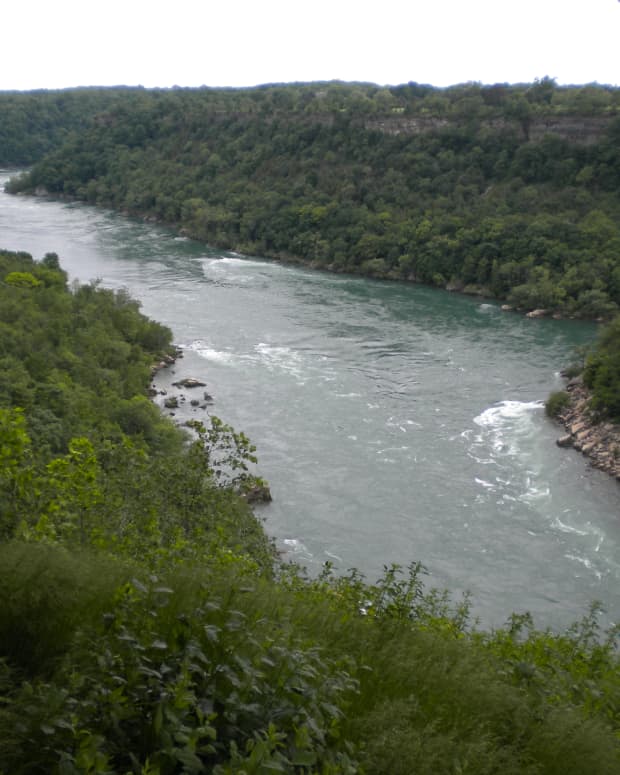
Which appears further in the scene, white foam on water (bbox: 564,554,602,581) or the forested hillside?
the forested hillside

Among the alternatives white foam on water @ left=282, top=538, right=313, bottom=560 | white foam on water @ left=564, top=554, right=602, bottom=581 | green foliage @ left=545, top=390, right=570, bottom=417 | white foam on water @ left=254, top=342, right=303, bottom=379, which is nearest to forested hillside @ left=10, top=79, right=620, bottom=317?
green foliage @ left=545, top=390, right=570, bottom=417

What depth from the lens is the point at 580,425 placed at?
20734 millimetres

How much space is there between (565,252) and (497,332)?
367 inches

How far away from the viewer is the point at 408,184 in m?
47.7

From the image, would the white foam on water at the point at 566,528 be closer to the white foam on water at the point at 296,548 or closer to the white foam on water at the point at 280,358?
the white foam on water at the point at 296,548

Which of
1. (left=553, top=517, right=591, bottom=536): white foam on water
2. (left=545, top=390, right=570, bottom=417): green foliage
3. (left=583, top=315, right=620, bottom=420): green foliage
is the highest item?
(left=583, top=315, right=620, bottom=420): green foliage

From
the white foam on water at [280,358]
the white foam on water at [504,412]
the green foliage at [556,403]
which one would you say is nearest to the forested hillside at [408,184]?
the white foam on water at [504,412]

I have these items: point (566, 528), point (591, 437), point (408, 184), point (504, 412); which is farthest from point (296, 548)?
point (408, 184)

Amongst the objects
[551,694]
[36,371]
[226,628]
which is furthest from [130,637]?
[36,371]

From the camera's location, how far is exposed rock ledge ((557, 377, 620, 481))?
753 inches

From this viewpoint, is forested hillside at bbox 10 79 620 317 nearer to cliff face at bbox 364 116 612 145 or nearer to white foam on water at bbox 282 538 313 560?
cliff face at bbox 364 116 612 145

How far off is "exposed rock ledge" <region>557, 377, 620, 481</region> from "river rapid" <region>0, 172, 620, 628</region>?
0.36 meters

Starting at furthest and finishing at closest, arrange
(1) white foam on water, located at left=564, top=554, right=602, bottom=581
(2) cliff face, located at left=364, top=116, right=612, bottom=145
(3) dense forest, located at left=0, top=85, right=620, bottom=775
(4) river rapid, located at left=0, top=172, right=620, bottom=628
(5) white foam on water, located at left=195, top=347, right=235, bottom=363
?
(2) cliff face, located at left=364, top=116, right=612, bottom=145 < (5) white foam on water, located at left=195, top=347, right=235, bottom=363 < (4) river rapid, located at left=0, top=172, right=620, bottom=628 < (1) white foam on water, located at left=564, top=554, right=602, bottom=581 < (3) dense forest, located at left=0, top=85, right=620, bottom=775

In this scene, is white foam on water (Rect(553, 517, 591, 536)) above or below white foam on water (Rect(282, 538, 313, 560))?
above
